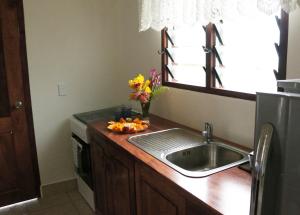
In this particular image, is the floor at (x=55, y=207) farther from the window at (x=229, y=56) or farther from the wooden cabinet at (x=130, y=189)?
the window at (x=229, y=56)

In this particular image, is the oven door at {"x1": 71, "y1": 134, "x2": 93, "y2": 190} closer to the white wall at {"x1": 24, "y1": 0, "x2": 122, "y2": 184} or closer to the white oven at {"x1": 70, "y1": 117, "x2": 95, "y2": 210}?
the white oven at {"x1": 70, "y1": 117, "x2": 95, "y2": 210}

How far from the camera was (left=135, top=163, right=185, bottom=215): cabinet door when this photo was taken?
4.55 feet

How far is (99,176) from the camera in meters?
2.42

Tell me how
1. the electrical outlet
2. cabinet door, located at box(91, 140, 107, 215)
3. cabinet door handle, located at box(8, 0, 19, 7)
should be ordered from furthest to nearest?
the electrical outlet → cabinet door handle, located at box(8, 0, 19, 7) → cabinet door, located at box(91, 140, 107, 215)

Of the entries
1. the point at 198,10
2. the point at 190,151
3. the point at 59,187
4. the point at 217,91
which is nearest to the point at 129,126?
the point at 190,151

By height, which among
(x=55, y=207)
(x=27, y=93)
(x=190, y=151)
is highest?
(x=27, y=93)

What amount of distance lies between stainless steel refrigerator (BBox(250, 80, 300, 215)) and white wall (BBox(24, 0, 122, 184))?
2490 millimetres

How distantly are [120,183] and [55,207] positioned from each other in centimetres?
124

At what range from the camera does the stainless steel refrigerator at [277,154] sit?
736 mm

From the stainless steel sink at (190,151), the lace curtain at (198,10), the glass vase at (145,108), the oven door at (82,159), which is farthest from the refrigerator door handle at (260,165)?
the oven door at (82,159)

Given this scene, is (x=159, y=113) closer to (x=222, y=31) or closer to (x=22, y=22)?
(x=222, y=31)

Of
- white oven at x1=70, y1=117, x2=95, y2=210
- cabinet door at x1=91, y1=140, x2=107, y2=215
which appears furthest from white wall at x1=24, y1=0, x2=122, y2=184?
cabinet door at x1=91, y1=140, x2=107, y2=215

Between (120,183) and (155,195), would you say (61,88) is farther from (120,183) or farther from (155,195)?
(155,195)

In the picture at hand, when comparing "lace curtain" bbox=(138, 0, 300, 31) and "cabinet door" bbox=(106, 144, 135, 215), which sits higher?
"lace curtain" bbox=(138, 0, 300, 31)
